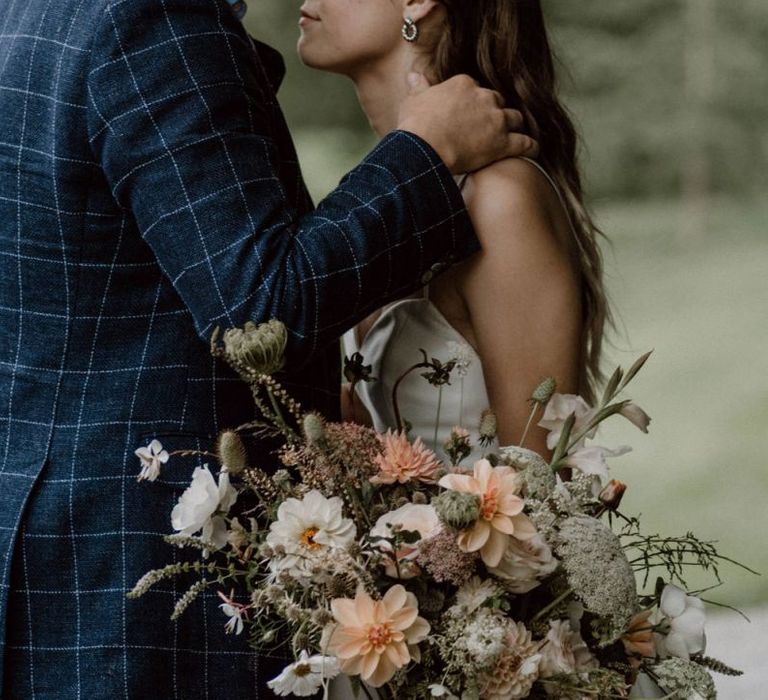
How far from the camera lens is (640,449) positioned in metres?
7.91

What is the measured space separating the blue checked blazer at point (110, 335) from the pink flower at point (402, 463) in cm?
21

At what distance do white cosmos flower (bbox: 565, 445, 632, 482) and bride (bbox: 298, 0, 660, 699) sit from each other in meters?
0.46

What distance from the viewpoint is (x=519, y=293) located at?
192 centimetres

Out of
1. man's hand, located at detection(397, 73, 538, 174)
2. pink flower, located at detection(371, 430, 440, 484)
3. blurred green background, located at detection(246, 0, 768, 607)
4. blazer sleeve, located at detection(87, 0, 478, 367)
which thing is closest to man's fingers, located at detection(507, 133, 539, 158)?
man's hand, located at detection(397, 73, 538, 174)

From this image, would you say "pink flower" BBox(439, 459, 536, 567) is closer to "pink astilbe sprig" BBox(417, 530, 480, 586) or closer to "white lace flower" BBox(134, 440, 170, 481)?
"pink astilbe sprig" BBox(417, 530, 480, 586)

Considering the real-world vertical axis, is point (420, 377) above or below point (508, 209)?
below

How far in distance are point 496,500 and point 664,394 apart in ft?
23.4

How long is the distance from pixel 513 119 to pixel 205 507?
2.88 ft

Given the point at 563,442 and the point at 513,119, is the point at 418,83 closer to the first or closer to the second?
the point at 513,119

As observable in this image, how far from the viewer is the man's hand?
166 centimetres

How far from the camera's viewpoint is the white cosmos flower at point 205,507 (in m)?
1.29

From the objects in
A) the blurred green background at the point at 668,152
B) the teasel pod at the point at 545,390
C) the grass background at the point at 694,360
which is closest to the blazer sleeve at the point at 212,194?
the teasel pod at the point at 545,390

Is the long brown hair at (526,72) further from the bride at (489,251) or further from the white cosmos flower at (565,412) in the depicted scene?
the white cosmos flower at (565,412)

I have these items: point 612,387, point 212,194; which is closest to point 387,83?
point 212,194
